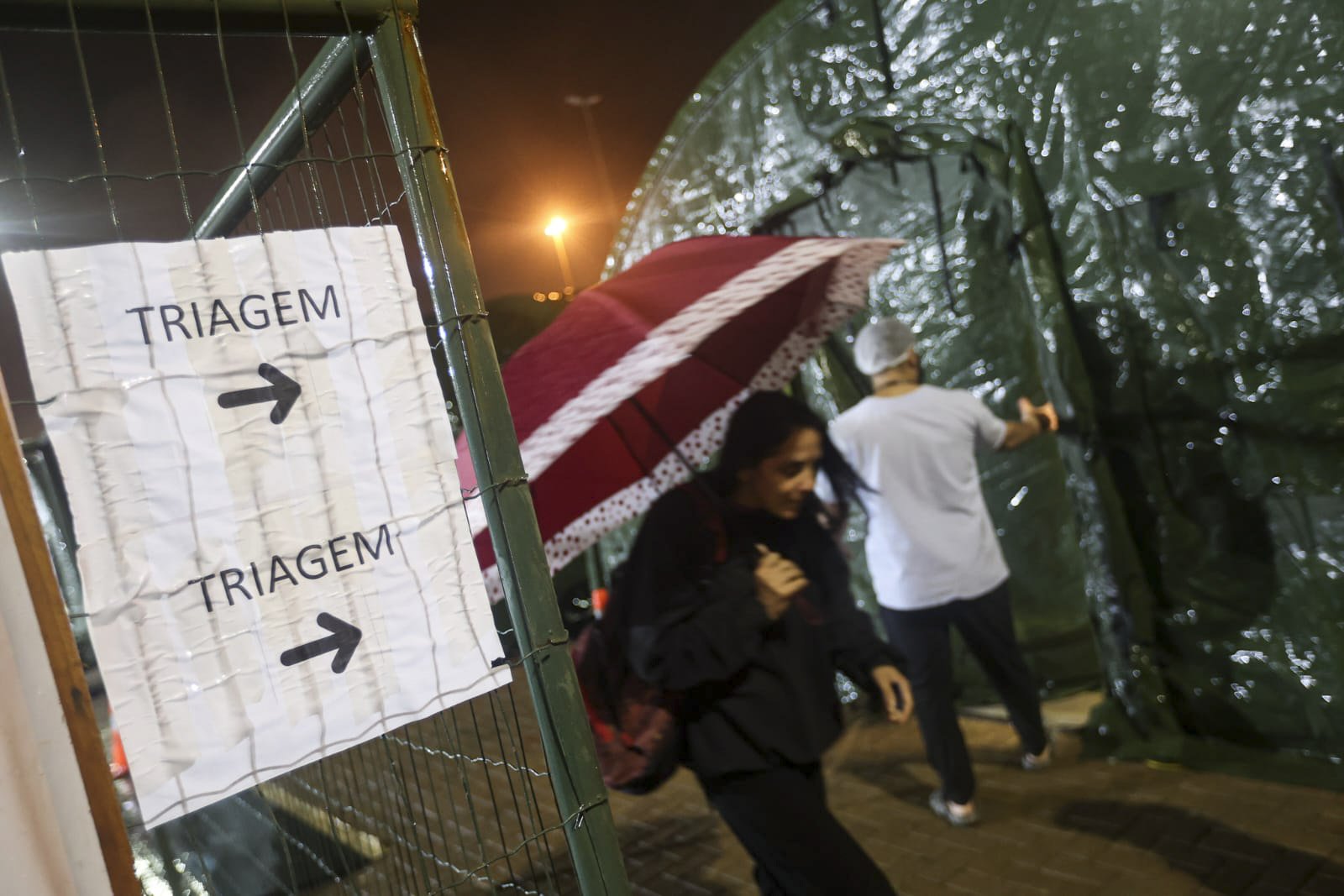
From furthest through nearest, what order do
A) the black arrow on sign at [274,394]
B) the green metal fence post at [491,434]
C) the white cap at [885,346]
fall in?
1. the white cap at [885,346]
2. the green metal fence post at [491,434]
3. the black arrow on sign at [274,394]

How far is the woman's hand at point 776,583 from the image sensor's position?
254 centimetres

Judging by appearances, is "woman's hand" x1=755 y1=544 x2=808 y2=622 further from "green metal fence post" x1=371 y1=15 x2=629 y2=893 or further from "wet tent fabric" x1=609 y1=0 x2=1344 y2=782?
"wet tent fabric" x1=609 y1=0 x2=1344 y2=782

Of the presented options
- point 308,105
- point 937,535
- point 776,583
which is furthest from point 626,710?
point 937,535

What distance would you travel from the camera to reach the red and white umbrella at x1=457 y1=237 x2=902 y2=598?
2.60 m

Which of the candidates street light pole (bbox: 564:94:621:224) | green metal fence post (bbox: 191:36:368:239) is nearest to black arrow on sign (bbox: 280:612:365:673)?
green metal fence post (bbox: 191:36:368:239)

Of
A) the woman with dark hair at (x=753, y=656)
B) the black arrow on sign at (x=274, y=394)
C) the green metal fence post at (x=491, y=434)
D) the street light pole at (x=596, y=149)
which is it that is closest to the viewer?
the black arrow on sign at (x=274, y=394)

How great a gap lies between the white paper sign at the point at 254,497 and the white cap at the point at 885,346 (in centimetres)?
274

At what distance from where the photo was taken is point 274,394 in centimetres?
147

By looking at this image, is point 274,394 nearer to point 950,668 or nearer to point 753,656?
point 753,656

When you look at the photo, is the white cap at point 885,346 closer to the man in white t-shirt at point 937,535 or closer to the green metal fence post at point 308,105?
the man in white t-shirt at point 937,535

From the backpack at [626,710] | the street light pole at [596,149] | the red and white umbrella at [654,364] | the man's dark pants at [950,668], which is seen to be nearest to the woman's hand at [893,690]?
the backpack at [626,710]

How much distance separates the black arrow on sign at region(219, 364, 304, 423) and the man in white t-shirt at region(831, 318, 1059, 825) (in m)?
2.87

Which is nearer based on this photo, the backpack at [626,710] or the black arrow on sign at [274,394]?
the black arrow on sign at [274,394]

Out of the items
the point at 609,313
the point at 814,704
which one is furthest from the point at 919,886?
the point at 609,313
